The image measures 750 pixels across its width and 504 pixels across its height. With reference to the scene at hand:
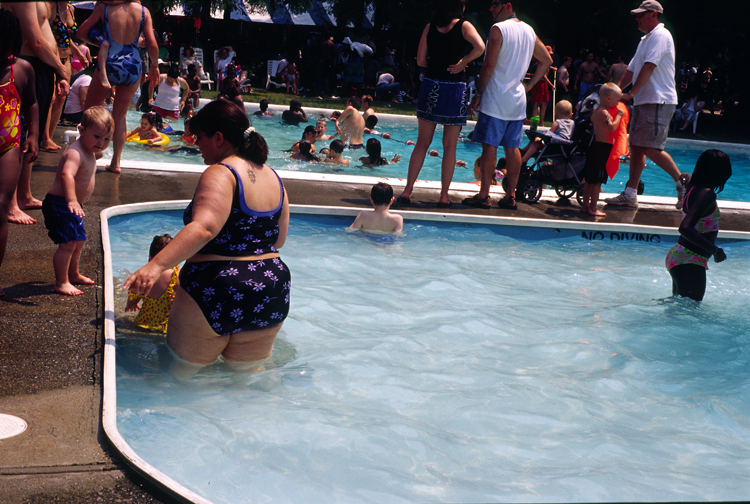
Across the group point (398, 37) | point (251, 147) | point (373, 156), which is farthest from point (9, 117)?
point (398, 37)

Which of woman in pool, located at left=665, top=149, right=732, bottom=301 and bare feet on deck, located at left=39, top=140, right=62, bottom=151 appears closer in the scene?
woman in pool, located at left=665, top=149, right=732, bottom=301

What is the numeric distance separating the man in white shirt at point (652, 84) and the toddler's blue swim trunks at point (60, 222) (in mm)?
6576

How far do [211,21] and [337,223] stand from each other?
82.5ft

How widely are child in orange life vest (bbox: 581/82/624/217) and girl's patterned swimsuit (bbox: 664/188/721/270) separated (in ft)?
8.41

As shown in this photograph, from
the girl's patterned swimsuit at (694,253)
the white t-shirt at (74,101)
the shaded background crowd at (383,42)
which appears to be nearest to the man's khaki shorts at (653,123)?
the girl's patterned swimsuit at (694,253)

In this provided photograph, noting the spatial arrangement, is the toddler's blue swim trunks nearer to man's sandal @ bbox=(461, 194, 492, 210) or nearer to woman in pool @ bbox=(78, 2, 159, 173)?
woman in pool @ bbox=(78, 2, 159, 173)

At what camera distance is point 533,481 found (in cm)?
323

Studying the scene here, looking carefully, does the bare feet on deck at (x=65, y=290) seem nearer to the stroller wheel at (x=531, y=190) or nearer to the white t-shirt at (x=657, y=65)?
the stroller wheel at (x=531, y=190)

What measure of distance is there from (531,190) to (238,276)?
627cm

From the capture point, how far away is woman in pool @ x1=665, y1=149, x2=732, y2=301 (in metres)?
5.14

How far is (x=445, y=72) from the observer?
7.68 metres

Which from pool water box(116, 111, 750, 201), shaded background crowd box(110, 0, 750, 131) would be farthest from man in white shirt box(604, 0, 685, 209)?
shaded background crowd box(110, 0, 750, 131)

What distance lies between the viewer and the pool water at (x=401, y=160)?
11938mm

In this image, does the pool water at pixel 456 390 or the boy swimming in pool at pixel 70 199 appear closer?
the pool water at pixel 456 390
